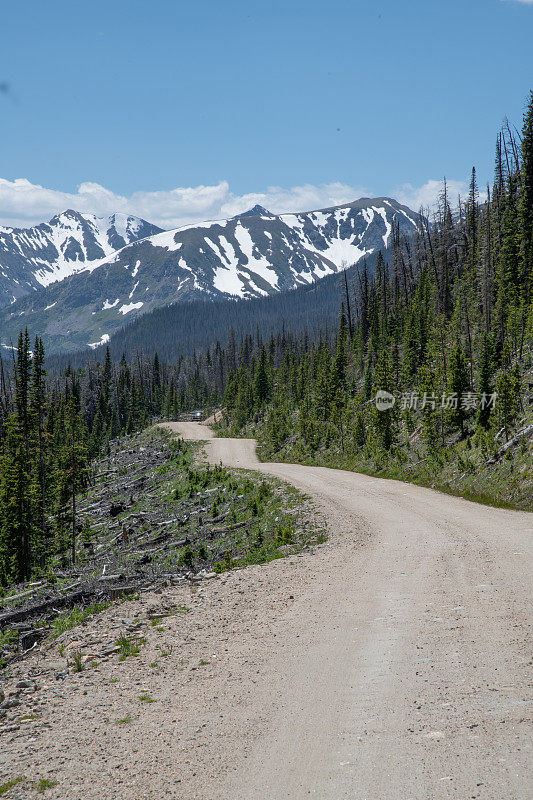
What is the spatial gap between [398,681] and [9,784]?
4506 millimetres

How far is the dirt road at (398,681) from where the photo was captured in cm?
466

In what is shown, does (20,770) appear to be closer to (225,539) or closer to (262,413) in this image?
(225,539)

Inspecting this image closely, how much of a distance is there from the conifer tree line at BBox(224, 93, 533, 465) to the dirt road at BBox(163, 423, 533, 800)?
13.3 metres

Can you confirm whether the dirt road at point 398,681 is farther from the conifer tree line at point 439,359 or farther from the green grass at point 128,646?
the conifer tree line at point 439,359

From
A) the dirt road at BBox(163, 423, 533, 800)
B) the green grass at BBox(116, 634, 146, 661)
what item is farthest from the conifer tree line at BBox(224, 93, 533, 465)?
the green grass at BBox(116, 634, 146, 661)

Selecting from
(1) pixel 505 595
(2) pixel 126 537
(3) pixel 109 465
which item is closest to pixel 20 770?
(1) pixel 505 595

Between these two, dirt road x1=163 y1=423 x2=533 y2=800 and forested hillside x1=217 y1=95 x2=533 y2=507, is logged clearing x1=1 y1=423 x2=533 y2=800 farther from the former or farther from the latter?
forested hillside x1=217 y1=95 x2=533 y2=507

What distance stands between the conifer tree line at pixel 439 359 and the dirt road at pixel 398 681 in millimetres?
13323

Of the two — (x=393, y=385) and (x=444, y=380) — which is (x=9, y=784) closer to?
(x=444, y=380)

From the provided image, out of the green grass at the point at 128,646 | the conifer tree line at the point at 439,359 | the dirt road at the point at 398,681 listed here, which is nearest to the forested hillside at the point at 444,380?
the conifer tree line at the point at 439,359

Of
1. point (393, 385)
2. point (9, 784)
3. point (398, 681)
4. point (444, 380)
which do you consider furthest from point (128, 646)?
point (393, 385)

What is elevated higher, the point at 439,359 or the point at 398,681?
the point at 439,359

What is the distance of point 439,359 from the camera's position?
1946 inches

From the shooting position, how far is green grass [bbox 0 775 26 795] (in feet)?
16.2
